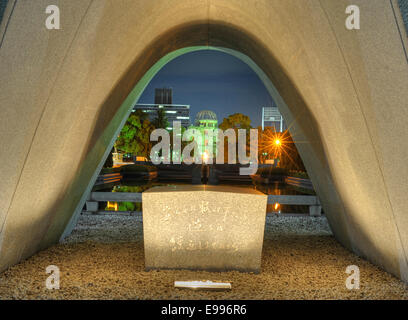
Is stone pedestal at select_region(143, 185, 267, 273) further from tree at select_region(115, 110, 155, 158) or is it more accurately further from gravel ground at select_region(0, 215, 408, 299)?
tree at select_region(115, 110, 155, 158)

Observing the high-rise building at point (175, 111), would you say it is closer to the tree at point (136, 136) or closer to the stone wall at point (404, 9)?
the tree at point (136, 136)

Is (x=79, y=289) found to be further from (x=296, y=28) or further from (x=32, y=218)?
(x=296, y=28)

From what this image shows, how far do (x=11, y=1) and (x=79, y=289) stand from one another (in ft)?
12.1

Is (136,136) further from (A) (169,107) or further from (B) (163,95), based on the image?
(B) (163,95)

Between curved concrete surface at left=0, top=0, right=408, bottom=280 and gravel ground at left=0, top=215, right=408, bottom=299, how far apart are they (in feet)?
1.27

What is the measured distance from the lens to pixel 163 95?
149m

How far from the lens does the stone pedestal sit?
505 cm

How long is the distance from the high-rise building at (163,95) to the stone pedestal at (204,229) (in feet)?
482

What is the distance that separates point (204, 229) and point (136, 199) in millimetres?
6447

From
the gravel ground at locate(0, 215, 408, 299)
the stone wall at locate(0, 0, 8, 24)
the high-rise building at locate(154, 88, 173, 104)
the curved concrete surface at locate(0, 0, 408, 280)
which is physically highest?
the high-rise building at locate(154, 88, 173, 104)

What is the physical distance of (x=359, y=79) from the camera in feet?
14.1

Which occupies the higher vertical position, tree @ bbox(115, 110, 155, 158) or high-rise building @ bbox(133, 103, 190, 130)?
high-rise building @ bbox(133, 103, 190, 130)

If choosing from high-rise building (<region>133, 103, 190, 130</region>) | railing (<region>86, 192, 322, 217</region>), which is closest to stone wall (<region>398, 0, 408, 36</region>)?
railing (<region>86, 192, 322, 217</region>)
